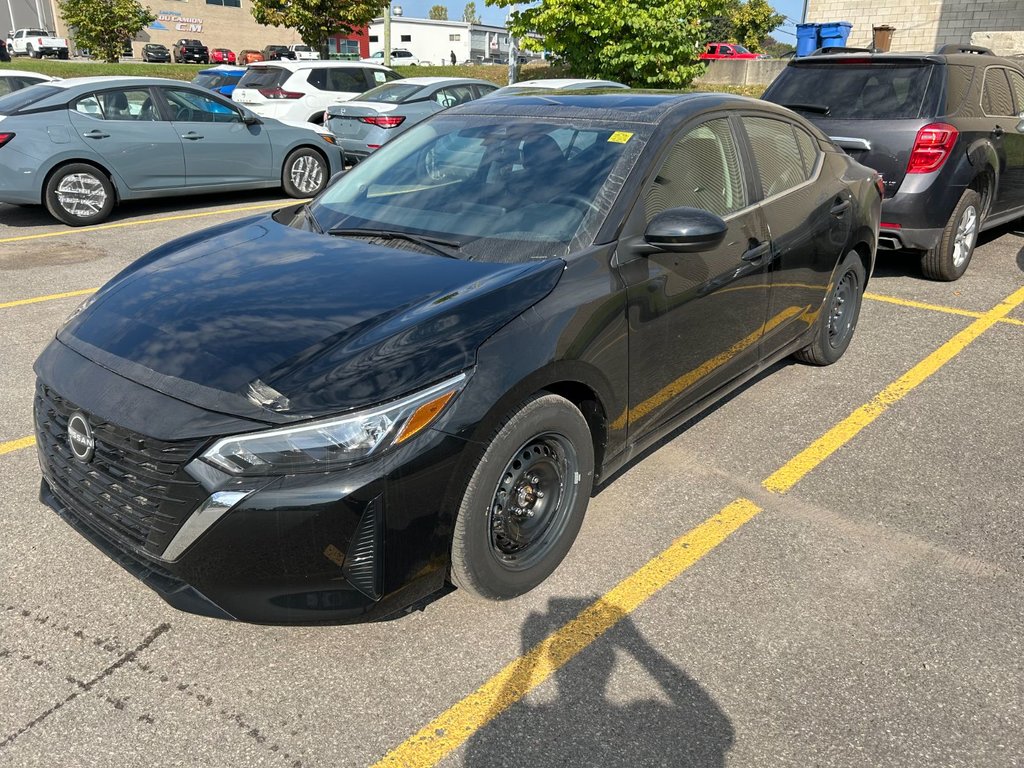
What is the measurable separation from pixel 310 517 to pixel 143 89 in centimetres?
882

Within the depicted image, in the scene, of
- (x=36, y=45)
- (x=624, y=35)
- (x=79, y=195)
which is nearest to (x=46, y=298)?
(x=79, y=195)

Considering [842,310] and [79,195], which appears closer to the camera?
[842,310]

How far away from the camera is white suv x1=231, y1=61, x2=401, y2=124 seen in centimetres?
1437

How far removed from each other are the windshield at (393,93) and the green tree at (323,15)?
69.8 ft

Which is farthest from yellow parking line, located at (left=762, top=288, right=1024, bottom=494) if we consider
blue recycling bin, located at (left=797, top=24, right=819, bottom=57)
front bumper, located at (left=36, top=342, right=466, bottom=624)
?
blue recycling bin, located at (left=797, top=24, right=819, bottom=57)

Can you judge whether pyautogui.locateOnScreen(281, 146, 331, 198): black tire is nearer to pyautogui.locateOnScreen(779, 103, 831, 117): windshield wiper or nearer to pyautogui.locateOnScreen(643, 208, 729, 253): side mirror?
pyautogui.locateOnScreen(779, 103, 831, 117): windshield wiper

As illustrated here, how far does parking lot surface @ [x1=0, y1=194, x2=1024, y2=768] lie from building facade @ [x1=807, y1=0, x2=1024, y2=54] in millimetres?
26142

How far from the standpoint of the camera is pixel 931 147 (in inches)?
250

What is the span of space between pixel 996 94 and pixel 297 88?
36.1 feet

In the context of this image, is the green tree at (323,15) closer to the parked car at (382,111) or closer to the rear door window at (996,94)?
the parked car at (382,111)

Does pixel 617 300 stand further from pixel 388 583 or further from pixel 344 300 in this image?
pixel 388 583

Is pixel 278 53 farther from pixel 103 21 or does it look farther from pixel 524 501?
pixel 524 501

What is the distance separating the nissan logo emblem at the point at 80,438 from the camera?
8.36 ft

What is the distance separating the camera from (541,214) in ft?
10.9
